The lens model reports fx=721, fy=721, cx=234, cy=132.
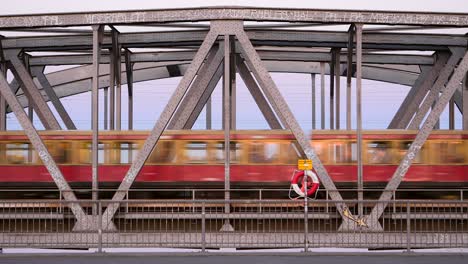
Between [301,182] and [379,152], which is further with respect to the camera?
[379,152]

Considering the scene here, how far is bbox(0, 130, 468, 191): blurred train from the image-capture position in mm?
24516

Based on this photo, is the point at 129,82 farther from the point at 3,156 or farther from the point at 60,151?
the point at 3,156

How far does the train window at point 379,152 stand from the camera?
2469 centimetres

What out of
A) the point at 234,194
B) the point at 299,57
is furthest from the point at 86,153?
the point at 299,57

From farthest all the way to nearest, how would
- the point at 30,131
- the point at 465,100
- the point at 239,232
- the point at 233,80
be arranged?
the point at 465,100 → the point at 233,80 → the point at 30,131 → the point at 239,232

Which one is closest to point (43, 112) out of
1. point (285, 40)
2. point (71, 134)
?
point (71, 134)

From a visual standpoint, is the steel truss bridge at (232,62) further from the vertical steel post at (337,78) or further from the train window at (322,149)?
the train window at (322,149)

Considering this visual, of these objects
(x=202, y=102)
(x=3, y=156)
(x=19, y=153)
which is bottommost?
(x=3, y=156)

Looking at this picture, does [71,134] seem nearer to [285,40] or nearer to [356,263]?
[285,40]

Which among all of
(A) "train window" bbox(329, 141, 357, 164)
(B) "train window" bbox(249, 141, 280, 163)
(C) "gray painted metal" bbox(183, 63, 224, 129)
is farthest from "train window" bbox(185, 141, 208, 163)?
(A) "train window" bbox(329, 141, 357, 164)

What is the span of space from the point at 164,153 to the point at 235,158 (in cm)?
244

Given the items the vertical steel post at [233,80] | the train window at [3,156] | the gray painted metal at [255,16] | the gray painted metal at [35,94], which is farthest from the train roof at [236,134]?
the gray painted metal at [255,16]

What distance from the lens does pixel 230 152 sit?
968 inches

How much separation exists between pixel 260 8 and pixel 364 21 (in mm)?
3124
